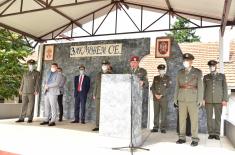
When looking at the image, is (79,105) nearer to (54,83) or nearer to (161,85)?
(54,83)

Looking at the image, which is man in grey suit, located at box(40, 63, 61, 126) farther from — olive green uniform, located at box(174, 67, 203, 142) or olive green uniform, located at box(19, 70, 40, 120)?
olive green uniform, located at box(174, 67, 203, 142)

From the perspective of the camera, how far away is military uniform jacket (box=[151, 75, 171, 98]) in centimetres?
765

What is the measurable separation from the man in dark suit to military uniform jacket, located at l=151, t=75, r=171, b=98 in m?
2.07

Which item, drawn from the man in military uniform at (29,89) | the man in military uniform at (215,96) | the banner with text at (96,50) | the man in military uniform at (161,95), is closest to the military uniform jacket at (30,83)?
the man in military uniform at (29,89)

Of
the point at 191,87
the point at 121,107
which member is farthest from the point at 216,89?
the point at 121,107

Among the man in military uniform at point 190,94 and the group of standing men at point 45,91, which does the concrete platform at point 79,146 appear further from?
the group of standing men at point 45,91

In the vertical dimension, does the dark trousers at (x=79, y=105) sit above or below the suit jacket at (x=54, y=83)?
below

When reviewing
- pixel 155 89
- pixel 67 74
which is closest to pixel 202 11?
pixel 155 89

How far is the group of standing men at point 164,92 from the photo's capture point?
5703 mm

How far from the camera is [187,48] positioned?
1852 centimetres

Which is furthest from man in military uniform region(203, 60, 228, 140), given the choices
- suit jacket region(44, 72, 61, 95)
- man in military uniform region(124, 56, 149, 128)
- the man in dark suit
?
suit jacket region(44, 72, 61, 95)

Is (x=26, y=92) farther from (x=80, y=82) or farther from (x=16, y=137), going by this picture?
(x=16, y=137)

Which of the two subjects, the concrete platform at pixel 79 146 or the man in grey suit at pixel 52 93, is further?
the man in grey suit at pixel 52 93

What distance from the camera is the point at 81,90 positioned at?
882 centimetres
